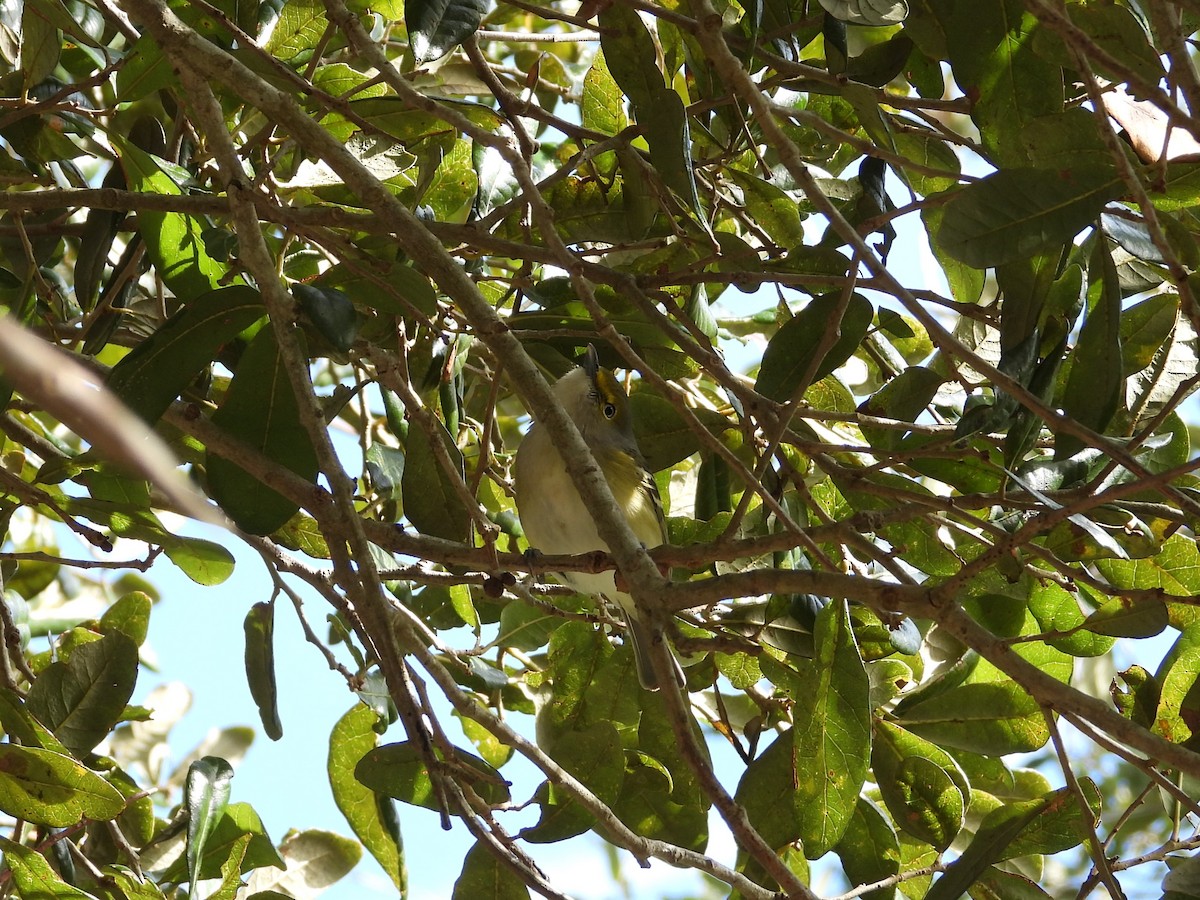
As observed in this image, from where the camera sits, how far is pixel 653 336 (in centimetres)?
274

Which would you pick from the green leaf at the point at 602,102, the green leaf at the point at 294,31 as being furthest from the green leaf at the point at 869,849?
the green leaf at the point at 294,31

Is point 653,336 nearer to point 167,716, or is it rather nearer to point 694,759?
point 694,759

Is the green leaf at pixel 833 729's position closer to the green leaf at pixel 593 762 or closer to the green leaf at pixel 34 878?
the green leaf at pixel 593 762

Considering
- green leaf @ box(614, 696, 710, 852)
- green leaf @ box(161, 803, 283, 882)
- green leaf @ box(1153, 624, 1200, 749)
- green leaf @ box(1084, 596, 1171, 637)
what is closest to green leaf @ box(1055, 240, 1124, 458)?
green leaf @ box(1084, 596, 1171, 637)

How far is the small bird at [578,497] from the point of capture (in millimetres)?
3814

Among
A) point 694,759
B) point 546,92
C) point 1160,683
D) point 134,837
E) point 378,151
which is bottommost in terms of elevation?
point 694,759

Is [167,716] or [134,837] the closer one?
[134,837]

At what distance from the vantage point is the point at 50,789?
2.24 meters

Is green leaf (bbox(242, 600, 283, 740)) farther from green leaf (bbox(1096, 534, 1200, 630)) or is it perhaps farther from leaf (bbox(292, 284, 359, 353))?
green leaf (bbox(1096, 534, 1200, 630))

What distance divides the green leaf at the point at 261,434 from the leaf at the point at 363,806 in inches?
45.7

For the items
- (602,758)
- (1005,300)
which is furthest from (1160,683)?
(602,758)

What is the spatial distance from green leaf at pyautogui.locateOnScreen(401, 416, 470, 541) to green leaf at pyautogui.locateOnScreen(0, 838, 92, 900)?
1014 millimetres

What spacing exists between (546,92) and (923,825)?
8.36 ft

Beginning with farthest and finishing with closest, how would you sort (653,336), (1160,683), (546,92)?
(546,92)
(653,336)
(1160,683)
